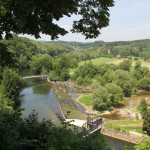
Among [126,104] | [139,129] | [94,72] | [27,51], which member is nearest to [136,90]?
[126,104]

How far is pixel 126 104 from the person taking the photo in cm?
3625

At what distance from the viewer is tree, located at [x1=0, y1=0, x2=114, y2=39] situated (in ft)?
16.1

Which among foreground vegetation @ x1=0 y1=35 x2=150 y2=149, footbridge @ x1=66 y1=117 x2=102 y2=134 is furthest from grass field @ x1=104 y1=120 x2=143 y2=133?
footbridge @ x1=66 y1=117 x2=102 y2=134

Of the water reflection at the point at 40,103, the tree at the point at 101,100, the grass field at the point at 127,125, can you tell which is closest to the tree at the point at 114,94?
the tree at the point at 101,100

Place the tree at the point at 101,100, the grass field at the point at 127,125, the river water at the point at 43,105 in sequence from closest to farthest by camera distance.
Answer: the grass field at the point at 127,125, the river water at the point at 43,105, the tree at the point at 101,100

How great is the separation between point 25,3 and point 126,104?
35.2m

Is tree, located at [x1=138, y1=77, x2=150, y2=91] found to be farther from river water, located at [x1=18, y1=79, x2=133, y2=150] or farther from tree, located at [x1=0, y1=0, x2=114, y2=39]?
tree, located at [x1=0, y1=0, x2=114, y2=39]

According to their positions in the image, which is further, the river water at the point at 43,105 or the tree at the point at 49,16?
the river water at the point at 43,105

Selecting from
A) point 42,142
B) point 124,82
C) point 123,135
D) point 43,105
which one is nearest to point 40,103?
point 43,105

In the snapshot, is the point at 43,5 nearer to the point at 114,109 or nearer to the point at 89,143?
the point at 89,143

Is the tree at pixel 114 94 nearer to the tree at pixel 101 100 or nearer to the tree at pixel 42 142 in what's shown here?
the tree at pixel 101 100

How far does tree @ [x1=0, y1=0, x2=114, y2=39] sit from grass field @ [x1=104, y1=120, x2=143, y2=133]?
19304 mm

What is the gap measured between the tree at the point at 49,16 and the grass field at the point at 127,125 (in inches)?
760

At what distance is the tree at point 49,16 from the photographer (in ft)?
16.1
